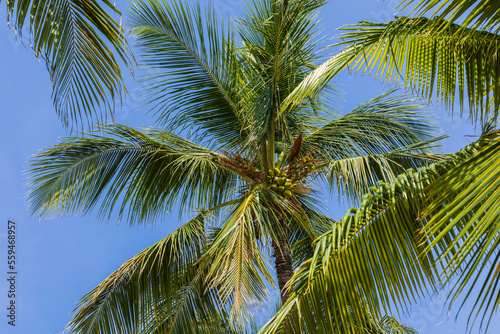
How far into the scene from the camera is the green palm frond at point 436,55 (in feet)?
10.4

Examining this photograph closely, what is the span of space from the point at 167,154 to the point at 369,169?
93.4 inches

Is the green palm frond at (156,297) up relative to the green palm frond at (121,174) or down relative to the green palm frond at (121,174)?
down

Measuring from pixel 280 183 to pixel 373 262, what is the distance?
85.1 inches

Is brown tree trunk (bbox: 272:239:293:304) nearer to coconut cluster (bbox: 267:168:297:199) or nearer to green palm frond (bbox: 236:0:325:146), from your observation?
coconut cluster (bbox: 267:168:297:199)

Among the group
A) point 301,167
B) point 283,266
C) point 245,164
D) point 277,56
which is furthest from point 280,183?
point 277,56

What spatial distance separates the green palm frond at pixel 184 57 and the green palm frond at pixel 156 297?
1.69m

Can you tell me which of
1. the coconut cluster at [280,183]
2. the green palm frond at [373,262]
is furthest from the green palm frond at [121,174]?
the green palm frond at [373,262]

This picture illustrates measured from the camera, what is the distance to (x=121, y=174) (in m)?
6.10

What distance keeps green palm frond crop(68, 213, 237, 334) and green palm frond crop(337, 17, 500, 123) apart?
10.1 ft

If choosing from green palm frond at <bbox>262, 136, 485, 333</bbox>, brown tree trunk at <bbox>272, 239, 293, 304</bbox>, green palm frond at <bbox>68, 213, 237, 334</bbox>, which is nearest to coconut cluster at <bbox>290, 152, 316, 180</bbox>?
brown tree trunk at <bbox>272, 239, 293, 304</bbox>

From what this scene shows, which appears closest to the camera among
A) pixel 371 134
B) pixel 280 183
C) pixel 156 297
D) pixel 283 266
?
pixel 280 183

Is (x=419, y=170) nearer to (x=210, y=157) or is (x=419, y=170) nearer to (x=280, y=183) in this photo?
(x=280, y=183)

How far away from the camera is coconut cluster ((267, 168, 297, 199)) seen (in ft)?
17.0

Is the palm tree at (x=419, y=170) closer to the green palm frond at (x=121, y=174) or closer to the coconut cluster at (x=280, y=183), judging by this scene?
the coconut cluster at (x=280, y=183)
